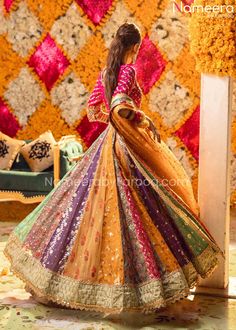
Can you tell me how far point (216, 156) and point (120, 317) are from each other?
120 centimetres

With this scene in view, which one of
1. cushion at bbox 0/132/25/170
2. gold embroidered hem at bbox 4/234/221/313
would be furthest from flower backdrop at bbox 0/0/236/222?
gold embroidered hem at bbox 4/234/221/313

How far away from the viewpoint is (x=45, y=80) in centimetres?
722

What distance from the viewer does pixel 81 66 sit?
709 cm

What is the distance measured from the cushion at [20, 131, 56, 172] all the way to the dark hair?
273 centimetres

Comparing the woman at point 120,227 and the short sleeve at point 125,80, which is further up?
the short sleeve at point 125,80

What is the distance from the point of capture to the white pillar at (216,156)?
3980 mm

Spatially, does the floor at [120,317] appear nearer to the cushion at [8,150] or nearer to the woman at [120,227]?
the woman at [120,227]

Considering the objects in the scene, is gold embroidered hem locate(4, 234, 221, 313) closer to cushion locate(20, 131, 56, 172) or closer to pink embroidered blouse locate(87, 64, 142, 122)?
pink embroidered blouse locate(87, 64, 142, 122)

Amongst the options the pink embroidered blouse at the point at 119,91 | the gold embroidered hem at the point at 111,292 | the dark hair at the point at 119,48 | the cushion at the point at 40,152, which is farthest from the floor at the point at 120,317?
the cushion at the point at 40,152

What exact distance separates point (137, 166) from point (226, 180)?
2.21 feet

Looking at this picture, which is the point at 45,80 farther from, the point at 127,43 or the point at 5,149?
the point at 127,43

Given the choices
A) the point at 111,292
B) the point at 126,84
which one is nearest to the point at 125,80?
the point at 126,84

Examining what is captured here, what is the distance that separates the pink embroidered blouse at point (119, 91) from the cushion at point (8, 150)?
2.68 m

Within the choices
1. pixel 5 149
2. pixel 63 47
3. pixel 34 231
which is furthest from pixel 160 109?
pixel 34 231
